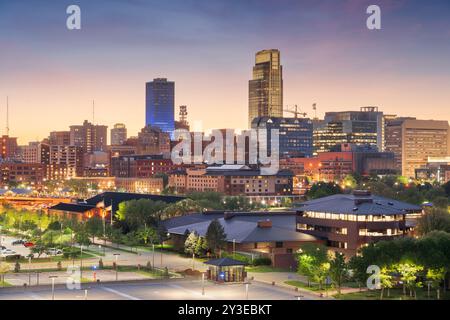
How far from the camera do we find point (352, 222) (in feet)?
211

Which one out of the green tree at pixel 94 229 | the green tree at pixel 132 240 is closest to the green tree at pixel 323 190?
the green tree at pixel 94 229

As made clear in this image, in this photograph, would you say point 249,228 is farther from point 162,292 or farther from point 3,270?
point 162,292

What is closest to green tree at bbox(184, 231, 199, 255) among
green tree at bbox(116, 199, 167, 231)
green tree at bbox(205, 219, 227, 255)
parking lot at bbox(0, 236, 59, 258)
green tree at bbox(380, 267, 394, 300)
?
green tree at bbox(205, 219, 227, 255)

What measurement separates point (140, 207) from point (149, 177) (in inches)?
4057

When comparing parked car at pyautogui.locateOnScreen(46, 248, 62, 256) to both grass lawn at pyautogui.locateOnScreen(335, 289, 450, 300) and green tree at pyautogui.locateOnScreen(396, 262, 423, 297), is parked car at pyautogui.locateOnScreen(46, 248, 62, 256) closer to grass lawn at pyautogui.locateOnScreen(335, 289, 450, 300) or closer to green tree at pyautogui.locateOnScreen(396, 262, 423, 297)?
grass lawn at pyautogui.locateOnScreen(335, 289, 450, 300)

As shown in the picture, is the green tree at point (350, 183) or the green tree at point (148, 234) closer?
the green tree at point (148, 234)

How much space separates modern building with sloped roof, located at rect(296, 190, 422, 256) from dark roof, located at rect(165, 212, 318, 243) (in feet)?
4.21

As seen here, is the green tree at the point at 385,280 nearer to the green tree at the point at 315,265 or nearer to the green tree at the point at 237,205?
the green tree at the point at 315,265

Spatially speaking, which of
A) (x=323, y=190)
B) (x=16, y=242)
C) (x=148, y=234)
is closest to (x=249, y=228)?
(x=148, y=234)

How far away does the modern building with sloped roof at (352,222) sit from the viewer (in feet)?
211

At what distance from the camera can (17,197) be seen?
135m
